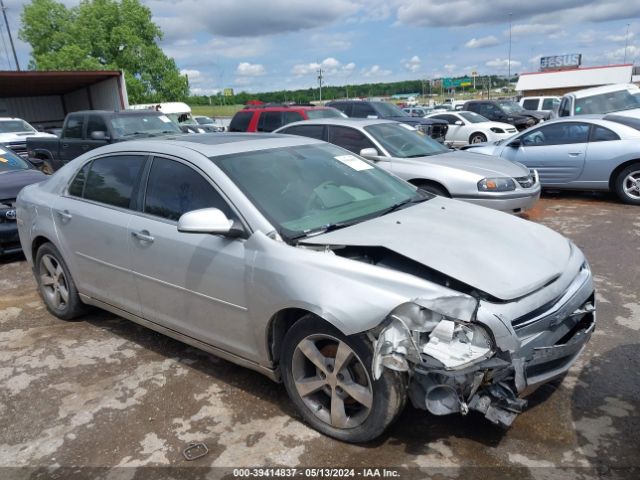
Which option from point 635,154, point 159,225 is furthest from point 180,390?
point 635,154

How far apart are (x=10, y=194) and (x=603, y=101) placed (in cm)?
1246

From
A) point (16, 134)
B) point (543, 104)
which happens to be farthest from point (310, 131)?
point (543, 104)

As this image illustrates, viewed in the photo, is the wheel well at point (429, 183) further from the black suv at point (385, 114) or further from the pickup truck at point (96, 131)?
the black suv at point (385, 114)

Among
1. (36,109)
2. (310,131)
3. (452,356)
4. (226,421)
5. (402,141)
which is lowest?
(226,421)

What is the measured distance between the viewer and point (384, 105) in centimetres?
1552

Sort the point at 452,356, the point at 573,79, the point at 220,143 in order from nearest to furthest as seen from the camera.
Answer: the point at 452,356 < the point at 220,143 < the point at 573,79

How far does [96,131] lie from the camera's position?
10.8 metres

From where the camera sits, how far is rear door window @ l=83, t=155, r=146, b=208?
3863mm

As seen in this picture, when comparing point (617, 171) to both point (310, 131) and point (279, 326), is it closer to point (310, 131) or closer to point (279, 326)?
point (310, 131)

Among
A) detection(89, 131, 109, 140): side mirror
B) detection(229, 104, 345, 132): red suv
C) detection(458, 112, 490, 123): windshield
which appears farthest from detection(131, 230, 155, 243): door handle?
detection(458, 112, 490, 123): windshield

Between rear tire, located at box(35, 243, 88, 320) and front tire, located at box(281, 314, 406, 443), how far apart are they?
2.48 m

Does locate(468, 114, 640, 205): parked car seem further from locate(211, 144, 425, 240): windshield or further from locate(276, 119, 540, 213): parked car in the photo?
locate(211, 144, 425, 240): windshield

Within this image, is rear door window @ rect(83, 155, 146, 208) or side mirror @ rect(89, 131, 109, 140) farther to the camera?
side mirror @ rect(89, 131, 109, 140)

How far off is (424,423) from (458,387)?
0.64 metres
